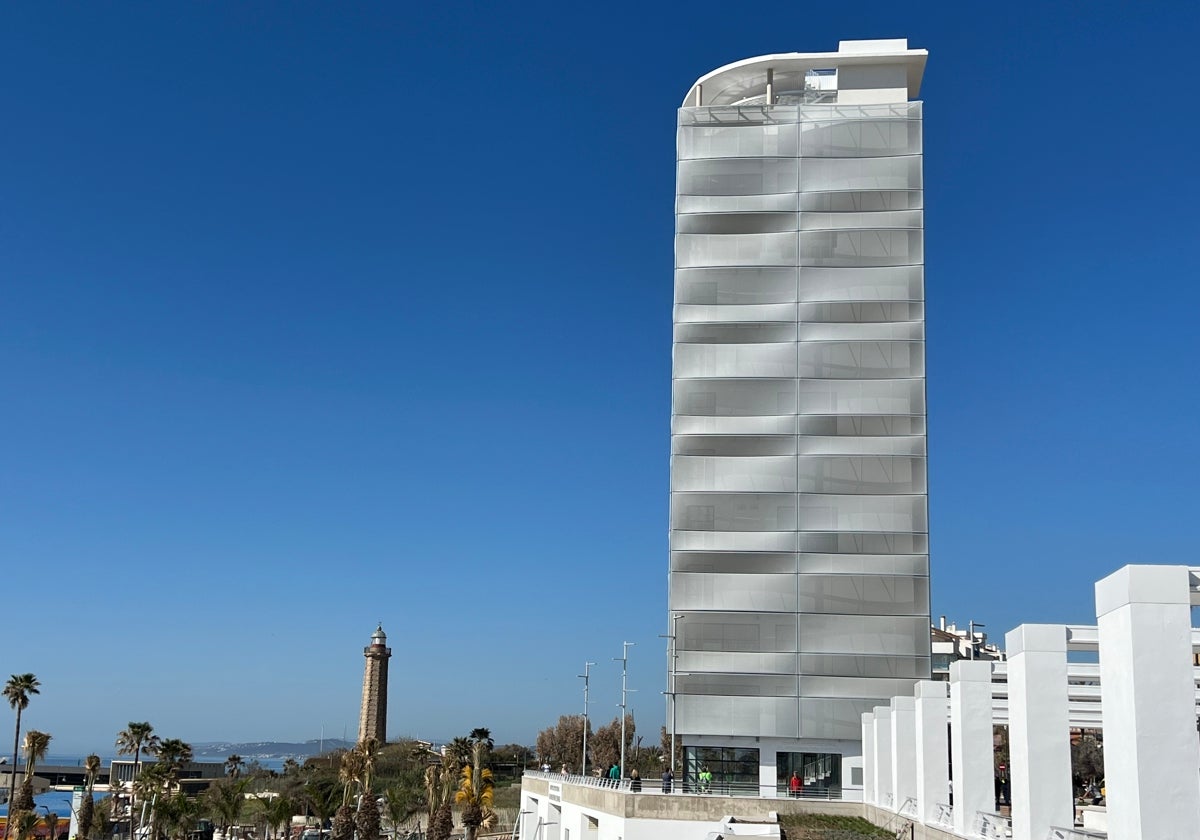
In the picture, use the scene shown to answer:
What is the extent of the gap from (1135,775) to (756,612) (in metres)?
41.7

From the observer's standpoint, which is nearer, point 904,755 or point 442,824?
point 904,755

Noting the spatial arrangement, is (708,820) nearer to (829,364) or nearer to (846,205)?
(829,364)

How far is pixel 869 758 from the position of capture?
153 feet

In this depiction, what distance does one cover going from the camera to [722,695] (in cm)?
5728

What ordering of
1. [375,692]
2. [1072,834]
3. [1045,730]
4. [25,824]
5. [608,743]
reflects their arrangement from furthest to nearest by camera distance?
[375,692] < [608,743] < [25,824] < [1045,730] < [1072,834]

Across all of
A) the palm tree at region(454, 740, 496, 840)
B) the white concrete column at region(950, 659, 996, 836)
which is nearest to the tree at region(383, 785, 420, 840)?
the palm tree at region(454, 740, 496, 840)

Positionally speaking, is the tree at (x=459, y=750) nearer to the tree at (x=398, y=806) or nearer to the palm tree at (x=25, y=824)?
the tree at (x=398, y=806)

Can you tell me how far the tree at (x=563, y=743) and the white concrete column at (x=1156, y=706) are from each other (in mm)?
89170

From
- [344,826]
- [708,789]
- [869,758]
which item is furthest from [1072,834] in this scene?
[344,826]

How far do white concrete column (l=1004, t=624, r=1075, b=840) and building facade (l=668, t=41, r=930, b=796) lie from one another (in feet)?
106

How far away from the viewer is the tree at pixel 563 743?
347ft

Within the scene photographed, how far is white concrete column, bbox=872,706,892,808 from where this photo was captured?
132 feet

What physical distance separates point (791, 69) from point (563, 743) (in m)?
65.1

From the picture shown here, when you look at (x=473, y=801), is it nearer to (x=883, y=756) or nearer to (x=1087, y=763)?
(x=883, y=756)
